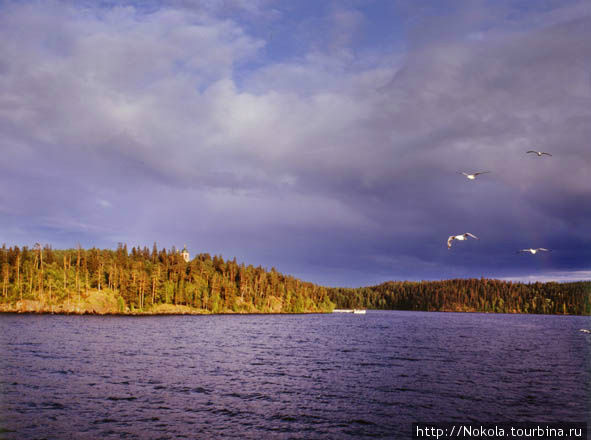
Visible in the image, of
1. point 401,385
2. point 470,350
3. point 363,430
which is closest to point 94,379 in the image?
point 363,430

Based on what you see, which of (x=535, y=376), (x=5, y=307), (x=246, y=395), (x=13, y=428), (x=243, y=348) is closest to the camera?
(x=13, y=428)

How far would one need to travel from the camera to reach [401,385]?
46.6 metres

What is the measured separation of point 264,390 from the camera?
4256 centimetres

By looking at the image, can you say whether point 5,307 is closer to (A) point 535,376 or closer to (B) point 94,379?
(B) point 94,379

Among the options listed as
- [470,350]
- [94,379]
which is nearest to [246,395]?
[94,379]

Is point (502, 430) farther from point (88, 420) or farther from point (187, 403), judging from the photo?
point (88, 420)

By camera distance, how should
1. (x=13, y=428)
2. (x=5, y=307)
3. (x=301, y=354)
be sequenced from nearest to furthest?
(x=13, y=428) < (x=301, y=354) < (x=5, y=307)

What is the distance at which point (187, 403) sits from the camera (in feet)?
119

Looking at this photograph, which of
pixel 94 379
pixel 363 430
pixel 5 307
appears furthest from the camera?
pixel 5 307

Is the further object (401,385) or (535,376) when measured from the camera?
(535,376)

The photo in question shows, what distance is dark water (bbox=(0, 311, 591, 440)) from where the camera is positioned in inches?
1197

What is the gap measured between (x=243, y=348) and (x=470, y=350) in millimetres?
46152

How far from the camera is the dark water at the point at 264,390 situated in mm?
30406

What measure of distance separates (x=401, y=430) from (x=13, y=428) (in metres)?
28.6
